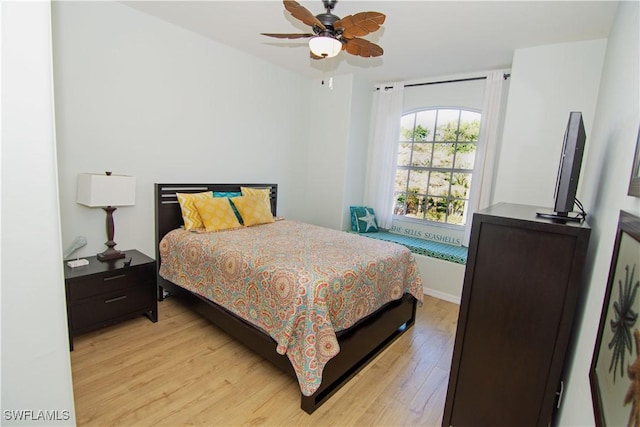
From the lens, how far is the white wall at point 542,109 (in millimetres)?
2729

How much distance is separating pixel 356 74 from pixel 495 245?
3263 millimetres

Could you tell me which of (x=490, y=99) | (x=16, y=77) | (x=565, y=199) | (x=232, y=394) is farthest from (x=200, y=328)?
(x=490, y=99)

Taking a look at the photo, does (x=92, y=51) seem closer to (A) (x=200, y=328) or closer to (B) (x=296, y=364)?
(A) (x=200, y=328)

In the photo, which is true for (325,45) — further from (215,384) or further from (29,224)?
(215,384)

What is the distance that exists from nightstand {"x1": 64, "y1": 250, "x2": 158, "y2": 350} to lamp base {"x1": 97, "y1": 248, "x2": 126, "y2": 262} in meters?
0.04

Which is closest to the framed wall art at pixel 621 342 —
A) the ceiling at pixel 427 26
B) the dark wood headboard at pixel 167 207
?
the ceiling at pixel 427 26

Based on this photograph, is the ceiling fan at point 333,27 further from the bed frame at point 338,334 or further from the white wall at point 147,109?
the bed frame at point 338,334

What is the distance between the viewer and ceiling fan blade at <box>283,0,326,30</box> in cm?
176

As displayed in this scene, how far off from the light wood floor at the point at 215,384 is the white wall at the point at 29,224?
0.87 metres

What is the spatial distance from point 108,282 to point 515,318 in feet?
8.96

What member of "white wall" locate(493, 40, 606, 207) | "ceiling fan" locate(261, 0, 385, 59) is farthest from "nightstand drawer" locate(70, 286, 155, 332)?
"white wall" locate(493, 40, 606, 207)

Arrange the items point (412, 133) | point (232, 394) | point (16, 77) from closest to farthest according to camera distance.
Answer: point (16, 77)
point (232, 394)
point (412, 133)

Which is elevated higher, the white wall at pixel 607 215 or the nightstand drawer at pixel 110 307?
the white wall at pixel 607 215

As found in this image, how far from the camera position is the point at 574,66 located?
2762mm
